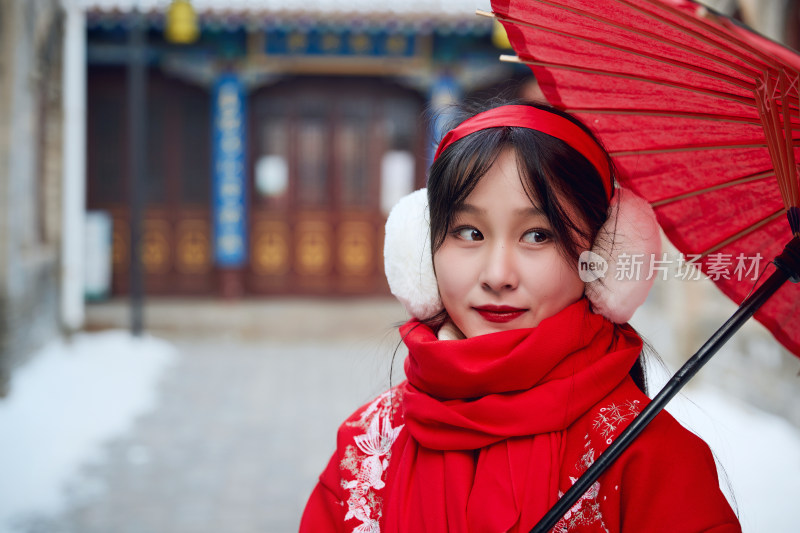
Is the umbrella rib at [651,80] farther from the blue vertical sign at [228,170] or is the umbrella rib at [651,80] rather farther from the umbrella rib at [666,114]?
the blue vertical sign at [228,170]

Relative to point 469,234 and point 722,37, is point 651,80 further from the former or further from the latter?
point 469,234

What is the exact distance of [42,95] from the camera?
6.61 meters

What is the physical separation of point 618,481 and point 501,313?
330mm

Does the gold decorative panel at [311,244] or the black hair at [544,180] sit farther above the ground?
the black hair at [544,180]

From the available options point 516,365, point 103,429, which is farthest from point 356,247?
point 516,365

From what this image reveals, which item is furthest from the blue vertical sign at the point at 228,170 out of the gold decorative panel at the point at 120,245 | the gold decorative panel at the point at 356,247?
the gold decorative panel at the point at 356,247

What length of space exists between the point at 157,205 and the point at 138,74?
2995 mm

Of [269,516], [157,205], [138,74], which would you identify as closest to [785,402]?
[269,516]

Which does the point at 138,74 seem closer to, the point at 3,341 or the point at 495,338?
the point at 3,341

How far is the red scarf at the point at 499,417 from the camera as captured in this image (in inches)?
47.3

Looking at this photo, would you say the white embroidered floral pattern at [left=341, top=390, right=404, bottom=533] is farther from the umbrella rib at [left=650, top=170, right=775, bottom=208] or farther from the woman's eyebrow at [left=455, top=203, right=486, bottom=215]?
the umbrella rib at [left=650, top=170, right=775, bottom=208]

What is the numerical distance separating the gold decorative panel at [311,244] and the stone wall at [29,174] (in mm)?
3464

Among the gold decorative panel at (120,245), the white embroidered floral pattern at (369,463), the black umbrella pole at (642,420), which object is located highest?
the black umbrella pole at (642,420)

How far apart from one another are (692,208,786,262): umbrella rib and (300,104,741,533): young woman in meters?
0.14
